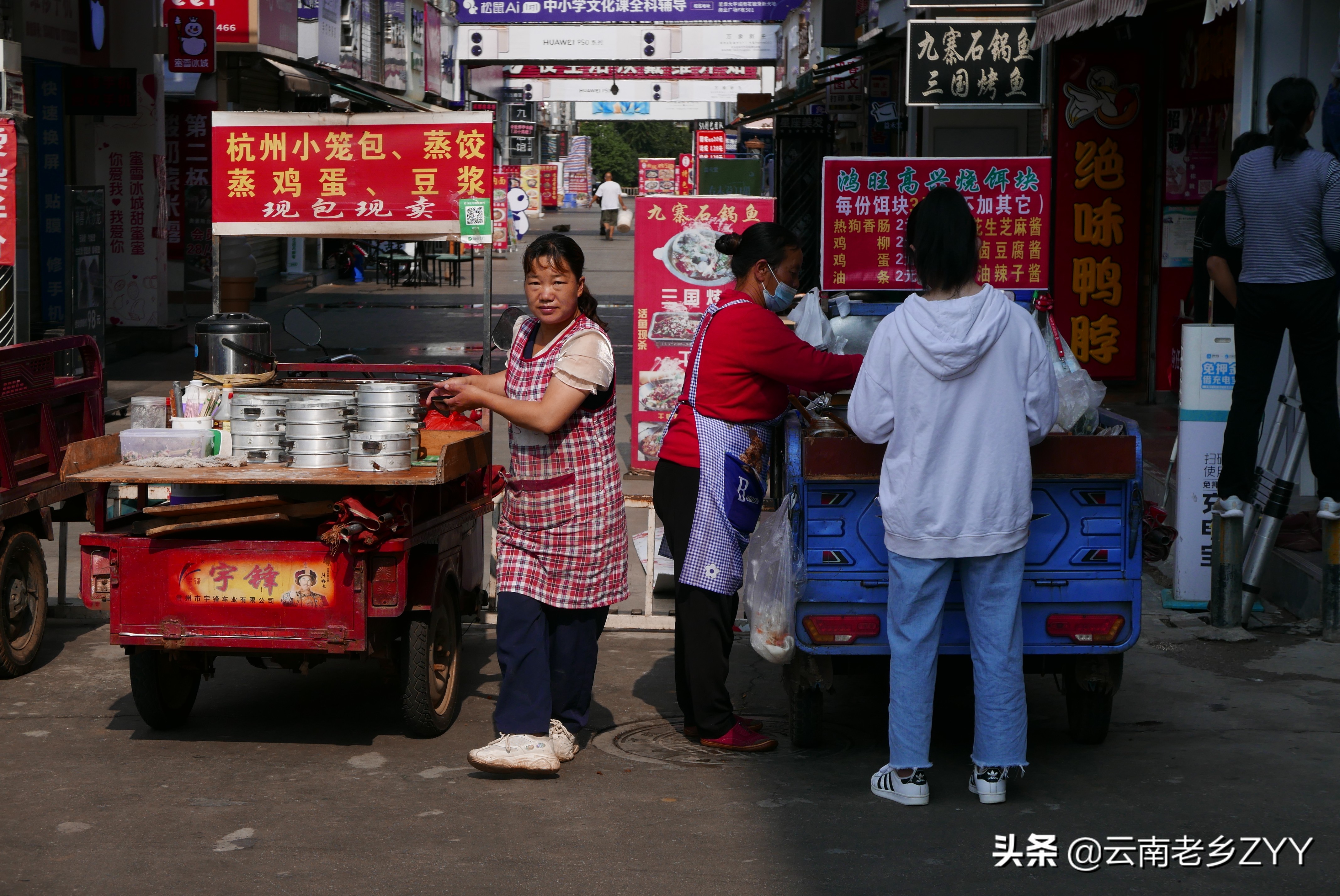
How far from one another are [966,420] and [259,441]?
2431mm

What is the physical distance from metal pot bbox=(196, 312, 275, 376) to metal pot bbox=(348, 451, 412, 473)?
1554 mm

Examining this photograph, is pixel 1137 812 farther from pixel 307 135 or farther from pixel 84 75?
pixel 84 75

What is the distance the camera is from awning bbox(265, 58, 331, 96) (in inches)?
856

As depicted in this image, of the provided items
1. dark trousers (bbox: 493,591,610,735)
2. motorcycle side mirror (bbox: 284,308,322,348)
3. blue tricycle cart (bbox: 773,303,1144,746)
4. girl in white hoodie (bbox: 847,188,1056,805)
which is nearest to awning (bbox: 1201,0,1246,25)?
blue tricycle cart (bbox: 773,303,1144,746)

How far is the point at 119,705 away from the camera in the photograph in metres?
5.72

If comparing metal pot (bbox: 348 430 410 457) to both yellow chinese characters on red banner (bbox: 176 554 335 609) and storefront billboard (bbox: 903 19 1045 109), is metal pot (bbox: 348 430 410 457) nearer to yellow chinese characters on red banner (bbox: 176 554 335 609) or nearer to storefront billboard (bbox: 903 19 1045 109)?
yellow chinese characters on red banner (bbox: 176 554 335 609)

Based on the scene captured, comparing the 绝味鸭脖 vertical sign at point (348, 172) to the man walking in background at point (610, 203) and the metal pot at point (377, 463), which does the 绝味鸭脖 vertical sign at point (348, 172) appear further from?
the man walking in background at point (610, 203)

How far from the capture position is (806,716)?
16.7ft

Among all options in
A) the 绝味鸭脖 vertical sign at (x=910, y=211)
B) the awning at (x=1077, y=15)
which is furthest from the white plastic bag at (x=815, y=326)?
the awning at (x=1077, y=15)

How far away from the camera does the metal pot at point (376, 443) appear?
4.92 meters

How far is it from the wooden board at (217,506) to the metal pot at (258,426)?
218 mm

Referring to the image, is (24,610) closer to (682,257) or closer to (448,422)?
(448,422)

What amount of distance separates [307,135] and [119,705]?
9.30 ft

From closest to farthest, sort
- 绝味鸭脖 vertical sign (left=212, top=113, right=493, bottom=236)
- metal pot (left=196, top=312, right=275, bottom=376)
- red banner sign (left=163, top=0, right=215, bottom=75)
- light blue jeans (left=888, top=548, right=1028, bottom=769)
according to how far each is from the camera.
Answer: light blue jeans (left=888, top=548, right=1028, bottom=769)
metal pot (left=196, top=312, right=275, bottom=376)
绝味鸭脖 vertical sign (left=212, top=113, right=493, bottom=236)
red banner sign (left=163, top=0, right=215, bottom=75)
